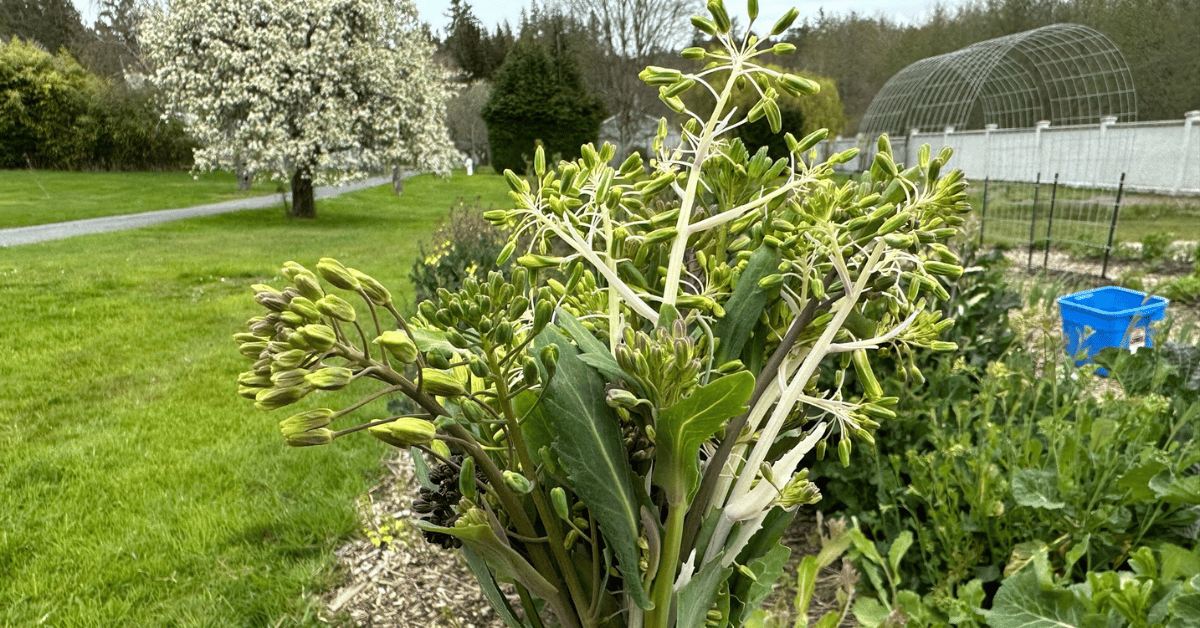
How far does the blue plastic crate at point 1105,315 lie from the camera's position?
189 inches

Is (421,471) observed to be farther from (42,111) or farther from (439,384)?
(42,111)

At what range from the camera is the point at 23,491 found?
3584mm

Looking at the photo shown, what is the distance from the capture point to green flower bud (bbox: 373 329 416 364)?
58 cm

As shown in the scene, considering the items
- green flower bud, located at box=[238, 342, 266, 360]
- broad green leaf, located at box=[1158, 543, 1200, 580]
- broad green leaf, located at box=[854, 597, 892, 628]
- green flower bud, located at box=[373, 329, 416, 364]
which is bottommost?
broad green leaf, located at box=[854, 597, 892, 628]

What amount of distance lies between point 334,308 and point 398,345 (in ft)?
0.27

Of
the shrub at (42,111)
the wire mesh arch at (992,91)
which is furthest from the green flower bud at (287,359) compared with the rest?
the shrub at (42,111)

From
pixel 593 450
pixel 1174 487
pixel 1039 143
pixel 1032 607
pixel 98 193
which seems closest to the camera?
pixel 593 450

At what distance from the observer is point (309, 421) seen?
24.1 inches

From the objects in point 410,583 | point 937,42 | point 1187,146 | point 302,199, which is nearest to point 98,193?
point 302,199

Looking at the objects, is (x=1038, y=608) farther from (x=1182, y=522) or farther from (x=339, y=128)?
(x=339, y=128)

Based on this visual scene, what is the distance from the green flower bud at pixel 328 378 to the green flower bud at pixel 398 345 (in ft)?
0.13

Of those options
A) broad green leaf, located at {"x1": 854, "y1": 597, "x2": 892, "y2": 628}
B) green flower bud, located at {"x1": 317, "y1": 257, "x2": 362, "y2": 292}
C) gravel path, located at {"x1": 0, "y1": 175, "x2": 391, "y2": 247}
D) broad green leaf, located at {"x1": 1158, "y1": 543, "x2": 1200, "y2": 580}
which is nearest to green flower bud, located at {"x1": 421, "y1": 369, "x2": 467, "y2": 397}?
green flower bud, located at {"x1": 317, "y1": 257, "x2": 362, "y2": 292}

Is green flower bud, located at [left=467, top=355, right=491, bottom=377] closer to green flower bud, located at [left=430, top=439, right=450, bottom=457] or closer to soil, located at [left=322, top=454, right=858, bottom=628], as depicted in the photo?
green flower bud, located at [left=430, top=439, right=450, bottom=457]

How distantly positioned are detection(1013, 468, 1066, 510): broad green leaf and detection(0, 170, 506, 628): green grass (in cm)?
238
